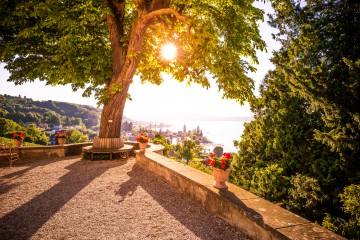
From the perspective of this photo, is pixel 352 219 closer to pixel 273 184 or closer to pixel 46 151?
pixel 273 184

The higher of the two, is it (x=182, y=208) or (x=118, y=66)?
(x=118, y=66)

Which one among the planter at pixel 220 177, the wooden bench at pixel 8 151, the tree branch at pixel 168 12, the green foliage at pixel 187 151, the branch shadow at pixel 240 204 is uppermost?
the tree branch at pixel 168 12

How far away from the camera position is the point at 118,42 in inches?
407

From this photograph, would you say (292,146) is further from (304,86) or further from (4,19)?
(4,19)

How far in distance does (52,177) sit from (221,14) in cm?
882

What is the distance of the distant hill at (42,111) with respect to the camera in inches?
3563

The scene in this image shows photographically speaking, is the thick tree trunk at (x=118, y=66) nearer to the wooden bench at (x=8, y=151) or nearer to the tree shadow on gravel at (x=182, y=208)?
the wooden bench at (x=8, y=151)

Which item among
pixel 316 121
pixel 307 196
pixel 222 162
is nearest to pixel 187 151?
pixel 316 121

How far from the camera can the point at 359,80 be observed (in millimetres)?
5660

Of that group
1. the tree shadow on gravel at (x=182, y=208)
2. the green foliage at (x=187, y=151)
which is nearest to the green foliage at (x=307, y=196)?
the tree shadow on gravel at (x=182, y=208)

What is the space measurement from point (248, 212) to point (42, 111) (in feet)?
488

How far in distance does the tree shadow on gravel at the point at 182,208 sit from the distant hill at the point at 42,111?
2944 inches

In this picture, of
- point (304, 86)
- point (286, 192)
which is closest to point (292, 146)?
point (286, 192)

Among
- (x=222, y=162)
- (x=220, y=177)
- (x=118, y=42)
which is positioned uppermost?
(x=118, y=42)
